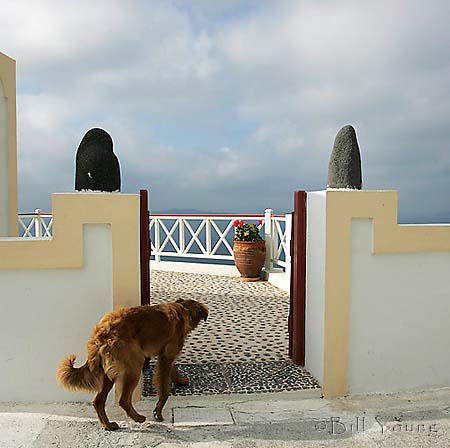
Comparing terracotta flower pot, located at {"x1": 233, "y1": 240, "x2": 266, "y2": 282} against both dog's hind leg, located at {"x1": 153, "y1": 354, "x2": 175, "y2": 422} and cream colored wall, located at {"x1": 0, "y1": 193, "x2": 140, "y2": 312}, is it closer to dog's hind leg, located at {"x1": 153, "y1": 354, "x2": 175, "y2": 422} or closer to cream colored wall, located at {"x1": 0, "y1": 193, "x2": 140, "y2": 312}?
cream colored wall, located at {"x1": 0, "y1": 193, "x2": 140, "y2": 312}

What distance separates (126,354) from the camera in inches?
111

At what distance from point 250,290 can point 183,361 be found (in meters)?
3.73

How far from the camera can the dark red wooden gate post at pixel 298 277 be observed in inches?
153

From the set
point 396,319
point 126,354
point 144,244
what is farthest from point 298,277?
point 126,354

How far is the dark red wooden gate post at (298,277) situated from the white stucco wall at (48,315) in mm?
1521

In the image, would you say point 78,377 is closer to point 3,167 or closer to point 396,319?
point 396,319

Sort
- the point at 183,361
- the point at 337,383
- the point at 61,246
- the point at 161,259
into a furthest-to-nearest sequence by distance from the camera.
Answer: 1. the point at 161,259
2. the point at 183,361
3. the point at 337,383
4. the point at 61,246

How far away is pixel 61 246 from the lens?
3225mm

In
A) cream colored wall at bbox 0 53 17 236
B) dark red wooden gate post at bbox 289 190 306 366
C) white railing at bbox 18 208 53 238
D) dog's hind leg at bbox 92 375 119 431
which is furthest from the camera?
white railing at bbox 18 208 53 238

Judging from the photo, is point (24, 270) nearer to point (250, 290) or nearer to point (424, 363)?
point (424, 363)

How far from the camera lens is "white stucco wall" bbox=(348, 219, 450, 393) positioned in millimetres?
3582

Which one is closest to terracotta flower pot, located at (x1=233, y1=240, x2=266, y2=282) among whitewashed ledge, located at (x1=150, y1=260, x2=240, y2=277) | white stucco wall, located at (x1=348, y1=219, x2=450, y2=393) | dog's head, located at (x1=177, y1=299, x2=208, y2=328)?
whitewashed ledge, located at (x1=150, y1=260, x2=240, y2=277)

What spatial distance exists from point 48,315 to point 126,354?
2.58ft

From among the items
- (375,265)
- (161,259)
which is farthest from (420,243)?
(161,259)
